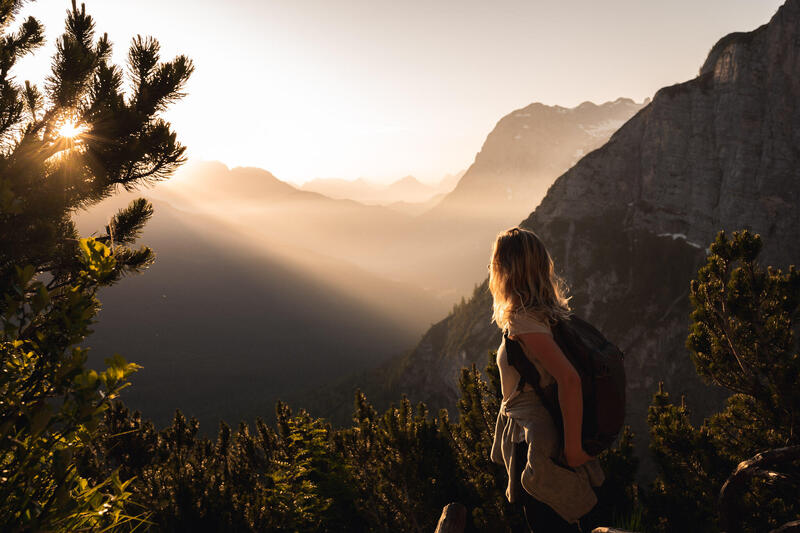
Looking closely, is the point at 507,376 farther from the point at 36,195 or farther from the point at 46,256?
the point at 36,195

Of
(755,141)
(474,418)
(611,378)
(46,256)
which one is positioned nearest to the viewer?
(611,378)

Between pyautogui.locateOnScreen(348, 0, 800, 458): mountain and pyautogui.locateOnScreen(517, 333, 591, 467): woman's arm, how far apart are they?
270 ft

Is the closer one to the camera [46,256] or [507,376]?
[507,376]

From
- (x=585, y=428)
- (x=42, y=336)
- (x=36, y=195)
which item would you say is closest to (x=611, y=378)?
(x=585, y=428)

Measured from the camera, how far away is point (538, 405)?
2717 mm

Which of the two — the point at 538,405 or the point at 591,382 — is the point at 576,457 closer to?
the point at 538,405

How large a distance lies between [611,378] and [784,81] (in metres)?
103

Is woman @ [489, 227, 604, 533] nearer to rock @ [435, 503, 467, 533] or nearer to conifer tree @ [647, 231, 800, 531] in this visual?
rock @ [435, 503, 467, 533]

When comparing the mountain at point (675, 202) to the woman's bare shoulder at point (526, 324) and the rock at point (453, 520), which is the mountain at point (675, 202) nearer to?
the rock at point (453, 520)

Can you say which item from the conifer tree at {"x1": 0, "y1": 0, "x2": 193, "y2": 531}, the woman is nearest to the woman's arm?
the woman

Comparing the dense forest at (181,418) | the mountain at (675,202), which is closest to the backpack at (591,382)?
the dense forest at (181,418)

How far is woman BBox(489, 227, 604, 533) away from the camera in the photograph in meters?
2.51

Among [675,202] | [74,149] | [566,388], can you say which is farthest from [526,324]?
[675,202]

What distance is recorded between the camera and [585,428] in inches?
101
